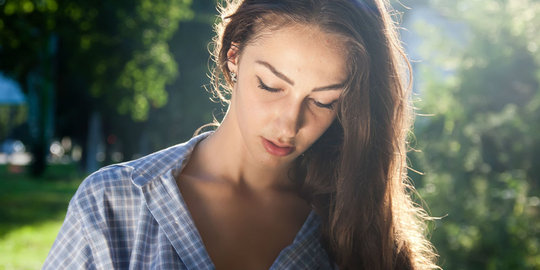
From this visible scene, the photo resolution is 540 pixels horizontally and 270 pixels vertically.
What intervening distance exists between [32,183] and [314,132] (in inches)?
601

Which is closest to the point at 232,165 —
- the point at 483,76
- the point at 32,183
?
the point at 483,76

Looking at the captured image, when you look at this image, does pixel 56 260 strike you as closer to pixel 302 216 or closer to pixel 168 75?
pixel 302 216

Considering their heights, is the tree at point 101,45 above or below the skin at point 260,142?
above

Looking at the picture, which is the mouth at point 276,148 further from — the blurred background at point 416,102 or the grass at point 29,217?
the grass at point 29,217

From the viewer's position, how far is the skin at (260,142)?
209 cm

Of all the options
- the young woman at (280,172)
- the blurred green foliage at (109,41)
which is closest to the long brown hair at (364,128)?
the young woman at (280,172)

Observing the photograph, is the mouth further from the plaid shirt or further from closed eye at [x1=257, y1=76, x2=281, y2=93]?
the plaid shirt

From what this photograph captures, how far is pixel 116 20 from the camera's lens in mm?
13930

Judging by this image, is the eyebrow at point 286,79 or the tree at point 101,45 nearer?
the eyebrow at point 286,79

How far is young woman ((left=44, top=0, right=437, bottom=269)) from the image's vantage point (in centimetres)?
197

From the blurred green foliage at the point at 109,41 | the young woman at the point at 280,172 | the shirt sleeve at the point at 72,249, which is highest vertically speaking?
the blurred green foliage at the point at 109,41

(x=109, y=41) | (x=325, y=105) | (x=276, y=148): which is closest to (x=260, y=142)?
(x=276, y=148)

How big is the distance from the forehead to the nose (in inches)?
4.1

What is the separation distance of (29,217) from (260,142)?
9658 millimetres
